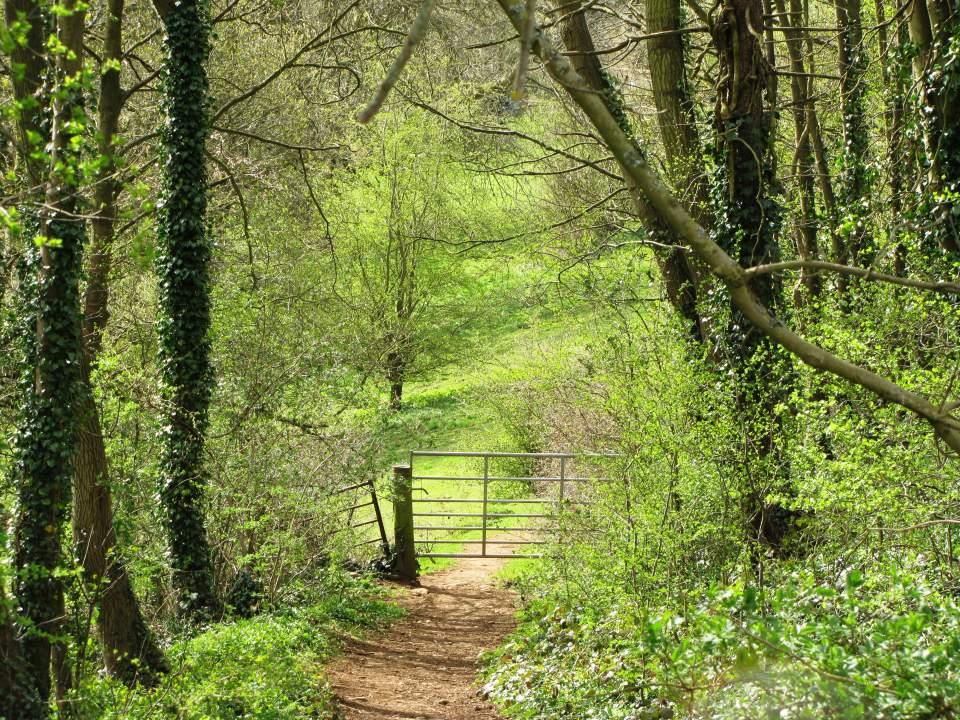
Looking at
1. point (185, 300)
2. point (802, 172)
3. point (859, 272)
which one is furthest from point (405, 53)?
point (802, 172)

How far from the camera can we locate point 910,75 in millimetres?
8578

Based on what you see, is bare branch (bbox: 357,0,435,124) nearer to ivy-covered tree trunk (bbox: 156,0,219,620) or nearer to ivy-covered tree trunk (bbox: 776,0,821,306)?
ivy-covered tree trunk (bbox: 156,0,219,620)

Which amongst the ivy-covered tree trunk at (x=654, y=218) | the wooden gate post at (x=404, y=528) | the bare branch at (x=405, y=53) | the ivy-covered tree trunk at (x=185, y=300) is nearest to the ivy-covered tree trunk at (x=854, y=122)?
the ivy-covered tree trunk at (x=654, y=218)

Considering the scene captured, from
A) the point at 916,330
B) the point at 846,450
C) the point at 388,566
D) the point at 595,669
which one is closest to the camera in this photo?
the point at 846,450

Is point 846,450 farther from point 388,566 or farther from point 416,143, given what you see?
point 416,143

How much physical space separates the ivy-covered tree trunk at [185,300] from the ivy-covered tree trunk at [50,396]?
2339mm

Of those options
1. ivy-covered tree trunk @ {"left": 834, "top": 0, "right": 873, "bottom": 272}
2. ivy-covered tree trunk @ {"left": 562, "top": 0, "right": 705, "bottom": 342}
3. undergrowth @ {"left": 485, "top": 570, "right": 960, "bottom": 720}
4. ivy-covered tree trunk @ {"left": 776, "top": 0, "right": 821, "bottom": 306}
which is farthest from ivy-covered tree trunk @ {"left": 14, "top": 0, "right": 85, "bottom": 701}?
ivy-covered tree trunk @ {"left": 776, "top": 0, "right": 821, "bottom": 306}

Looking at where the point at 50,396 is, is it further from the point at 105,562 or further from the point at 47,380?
the point at 105,562

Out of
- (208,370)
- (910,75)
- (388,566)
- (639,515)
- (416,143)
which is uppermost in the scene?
(416,143)

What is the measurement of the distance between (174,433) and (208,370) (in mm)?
685

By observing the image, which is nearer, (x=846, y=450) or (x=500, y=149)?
(x=846, y=450)

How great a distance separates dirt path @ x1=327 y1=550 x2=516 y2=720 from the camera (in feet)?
26.7

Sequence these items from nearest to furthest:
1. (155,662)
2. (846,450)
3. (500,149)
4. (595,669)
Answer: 1. (846,450)
2. (595,669)
3. (155,662)
4. (500,149)

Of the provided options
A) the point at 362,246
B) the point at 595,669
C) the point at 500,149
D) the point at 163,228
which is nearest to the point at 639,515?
the point at 595,669
